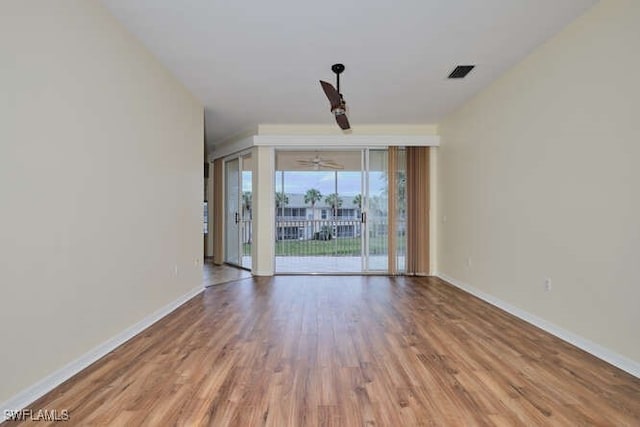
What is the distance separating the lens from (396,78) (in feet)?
12.0

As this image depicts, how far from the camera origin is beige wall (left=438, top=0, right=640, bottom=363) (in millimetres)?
2205

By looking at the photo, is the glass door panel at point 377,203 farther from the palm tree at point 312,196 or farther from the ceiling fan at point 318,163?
the palm tree at point 312,196

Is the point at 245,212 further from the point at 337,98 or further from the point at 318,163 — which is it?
the point at 337,98

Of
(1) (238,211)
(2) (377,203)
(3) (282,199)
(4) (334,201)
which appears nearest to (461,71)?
(2) (377,203)

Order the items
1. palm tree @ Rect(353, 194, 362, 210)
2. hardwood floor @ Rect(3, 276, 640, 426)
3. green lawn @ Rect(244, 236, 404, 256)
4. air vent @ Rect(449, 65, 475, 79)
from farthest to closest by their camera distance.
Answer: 1. green lawn @ Rect(244, 236, 404, 256)
2. palm tree @ Rect(353, 194, 362, 210)
3. air vent @ Rect(449, 65, 475, 79)
4. hardwood floor @ Rect(3, 276, 640, 426)

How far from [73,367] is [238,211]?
4466 mm

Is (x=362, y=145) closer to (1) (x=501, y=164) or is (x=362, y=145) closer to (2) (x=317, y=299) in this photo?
(1) (x=501, y=164)

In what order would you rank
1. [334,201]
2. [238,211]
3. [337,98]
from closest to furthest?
[337,98] → [238,211] → [334,201]

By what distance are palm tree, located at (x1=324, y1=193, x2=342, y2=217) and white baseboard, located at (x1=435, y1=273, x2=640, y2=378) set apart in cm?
309

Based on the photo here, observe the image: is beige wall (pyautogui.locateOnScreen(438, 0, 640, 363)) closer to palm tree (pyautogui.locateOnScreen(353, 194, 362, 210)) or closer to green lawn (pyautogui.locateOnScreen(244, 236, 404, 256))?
palm tree (pyautogui.locateOnScreen(353, 194, 362, 210))

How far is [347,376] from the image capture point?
2.07 metres

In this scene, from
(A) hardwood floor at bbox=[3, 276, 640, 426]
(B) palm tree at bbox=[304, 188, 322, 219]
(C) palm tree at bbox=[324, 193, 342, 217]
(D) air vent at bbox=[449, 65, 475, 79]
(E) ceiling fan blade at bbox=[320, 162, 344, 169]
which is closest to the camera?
(A) hardwood floor at bbox=[3, 276, 640, 426]

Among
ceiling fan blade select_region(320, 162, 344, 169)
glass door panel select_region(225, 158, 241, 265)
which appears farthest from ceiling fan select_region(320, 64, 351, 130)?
glass door panel select_region(225, 158, 241, 265)

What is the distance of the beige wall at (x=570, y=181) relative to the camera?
2.21 metres
